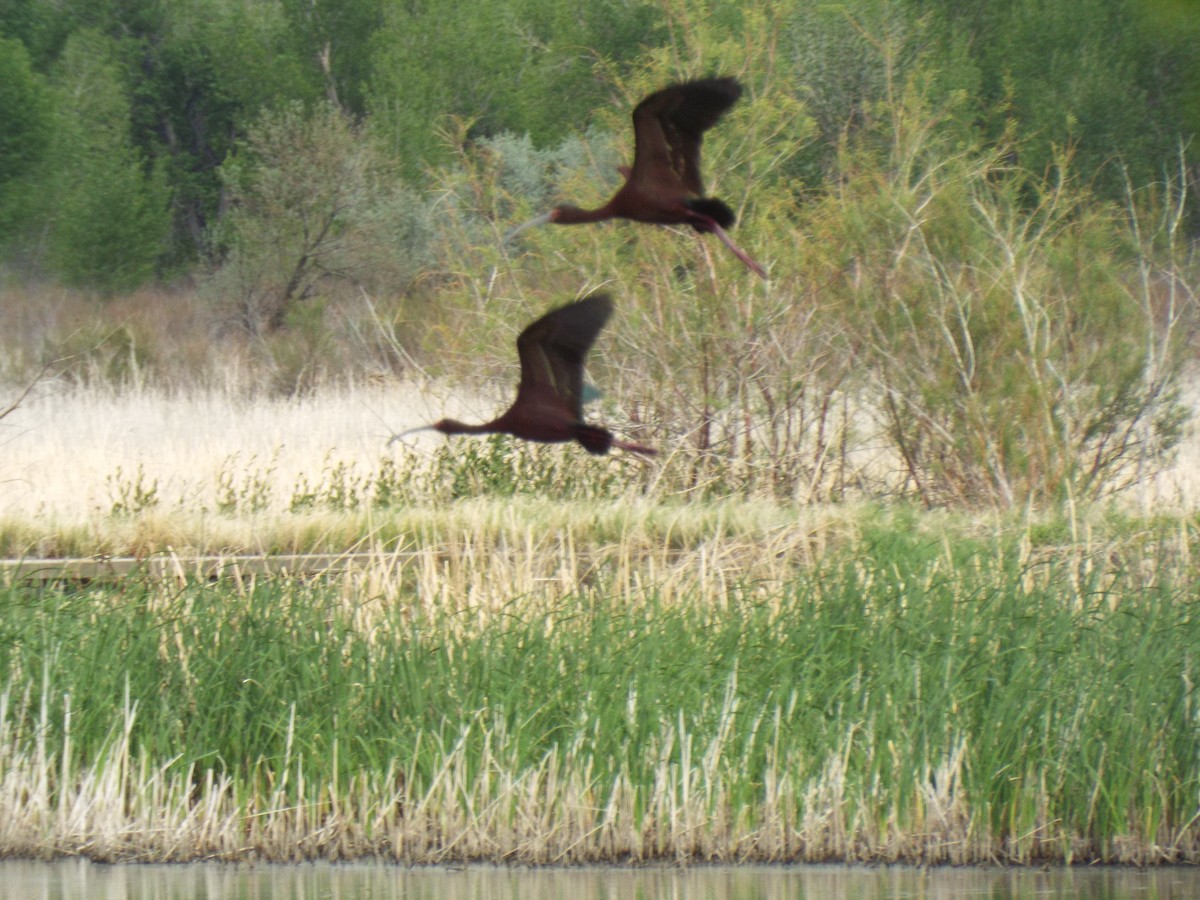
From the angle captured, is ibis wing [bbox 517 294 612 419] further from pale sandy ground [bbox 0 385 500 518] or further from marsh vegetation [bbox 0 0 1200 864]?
pale sandy ground [bbox 0 385 500 518]

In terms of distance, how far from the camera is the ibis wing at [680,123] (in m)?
3.33

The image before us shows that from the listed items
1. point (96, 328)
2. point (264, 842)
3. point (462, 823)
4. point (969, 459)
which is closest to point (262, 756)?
point (264, 842)

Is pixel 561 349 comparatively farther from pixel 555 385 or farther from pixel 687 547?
pixel 687 547

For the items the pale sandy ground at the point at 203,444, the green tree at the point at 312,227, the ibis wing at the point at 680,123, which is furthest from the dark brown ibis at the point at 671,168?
the green tree at the point at 312,227

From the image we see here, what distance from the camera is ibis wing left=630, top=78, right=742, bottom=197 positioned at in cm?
333

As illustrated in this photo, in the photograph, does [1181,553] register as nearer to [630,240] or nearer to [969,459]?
[969,459]

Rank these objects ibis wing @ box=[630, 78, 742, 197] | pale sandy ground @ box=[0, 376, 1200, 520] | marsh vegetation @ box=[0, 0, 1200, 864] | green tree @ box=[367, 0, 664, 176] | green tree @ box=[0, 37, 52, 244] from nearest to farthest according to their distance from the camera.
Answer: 1. ibis wing @ box=[630, 78, 742, 197]
2. marsh vegetation @ box=[0, 0, 1200, 864]
3. pale sandy ground @ box=[0, 376, 1200, 520]
4. green tree @ box=[0, 37, 52, 244]
5. green tree @ box=[367, 0, 664, 176]

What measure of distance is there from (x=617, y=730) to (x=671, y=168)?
2.34 metres

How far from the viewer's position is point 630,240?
9.58 meters

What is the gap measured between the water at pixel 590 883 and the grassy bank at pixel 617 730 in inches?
2.2

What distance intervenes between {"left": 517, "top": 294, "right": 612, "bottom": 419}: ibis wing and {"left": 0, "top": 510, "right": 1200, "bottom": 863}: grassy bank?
185cm

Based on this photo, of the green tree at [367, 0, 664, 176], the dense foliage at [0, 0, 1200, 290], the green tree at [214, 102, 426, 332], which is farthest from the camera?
the green tree at [367, 0, 664, 176]

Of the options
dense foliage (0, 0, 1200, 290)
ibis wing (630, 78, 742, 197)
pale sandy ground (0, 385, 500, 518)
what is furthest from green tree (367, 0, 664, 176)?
ibis wing (630, 78, 742, 197)

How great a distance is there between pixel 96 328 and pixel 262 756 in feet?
39.5
